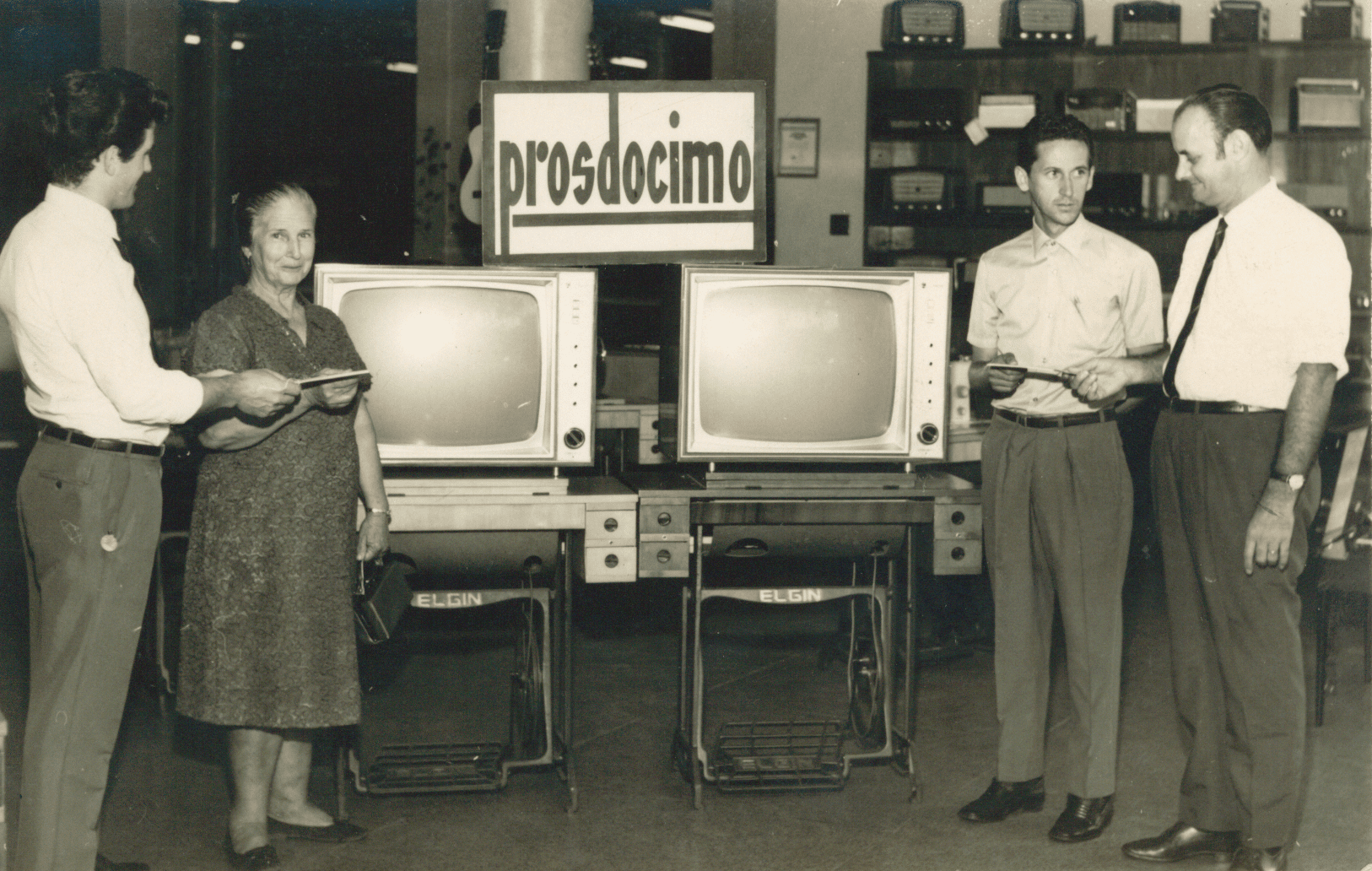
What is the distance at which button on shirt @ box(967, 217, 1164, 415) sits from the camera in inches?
131

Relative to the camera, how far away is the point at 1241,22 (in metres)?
8.27

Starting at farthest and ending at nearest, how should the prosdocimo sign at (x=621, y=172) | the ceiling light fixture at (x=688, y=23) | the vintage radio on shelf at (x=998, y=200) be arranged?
the ceiling light fixture at (x=688, y=23), the vintage radio on shelf at (x=998, y=200), the prosdocimo sign at (x=621, y=172)

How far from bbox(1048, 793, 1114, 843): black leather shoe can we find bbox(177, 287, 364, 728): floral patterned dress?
1698mm

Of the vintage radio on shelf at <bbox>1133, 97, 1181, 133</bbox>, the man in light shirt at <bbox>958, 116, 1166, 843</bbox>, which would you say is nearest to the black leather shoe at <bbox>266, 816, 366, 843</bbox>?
the man in light shirt at <bbox>958, 116, 1166, 843</bbox>

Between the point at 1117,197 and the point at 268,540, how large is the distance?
6.51 meters

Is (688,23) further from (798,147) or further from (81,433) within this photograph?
(81,433)

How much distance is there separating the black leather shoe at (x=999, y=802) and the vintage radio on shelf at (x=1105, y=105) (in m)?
5.68

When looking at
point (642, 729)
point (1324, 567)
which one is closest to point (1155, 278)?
point (1324, 567)

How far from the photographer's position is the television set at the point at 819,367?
3459mm

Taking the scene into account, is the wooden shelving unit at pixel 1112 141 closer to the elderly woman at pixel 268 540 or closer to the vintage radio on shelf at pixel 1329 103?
the vintage radio on shelf at pixel 1329 103

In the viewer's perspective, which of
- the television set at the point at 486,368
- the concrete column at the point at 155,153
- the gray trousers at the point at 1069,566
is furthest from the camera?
the concrete column at the point at 155,153

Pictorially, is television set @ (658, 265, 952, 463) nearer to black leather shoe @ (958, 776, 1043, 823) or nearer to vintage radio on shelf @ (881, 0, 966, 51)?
black leather shoe @ (958, 776, 1043, 823)

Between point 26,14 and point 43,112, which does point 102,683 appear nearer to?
point 43,112

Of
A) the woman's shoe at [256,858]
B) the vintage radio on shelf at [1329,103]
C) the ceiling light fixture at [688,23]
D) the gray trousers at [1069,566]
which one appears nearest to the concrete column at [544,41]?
the gray trousers at [1069,566]
